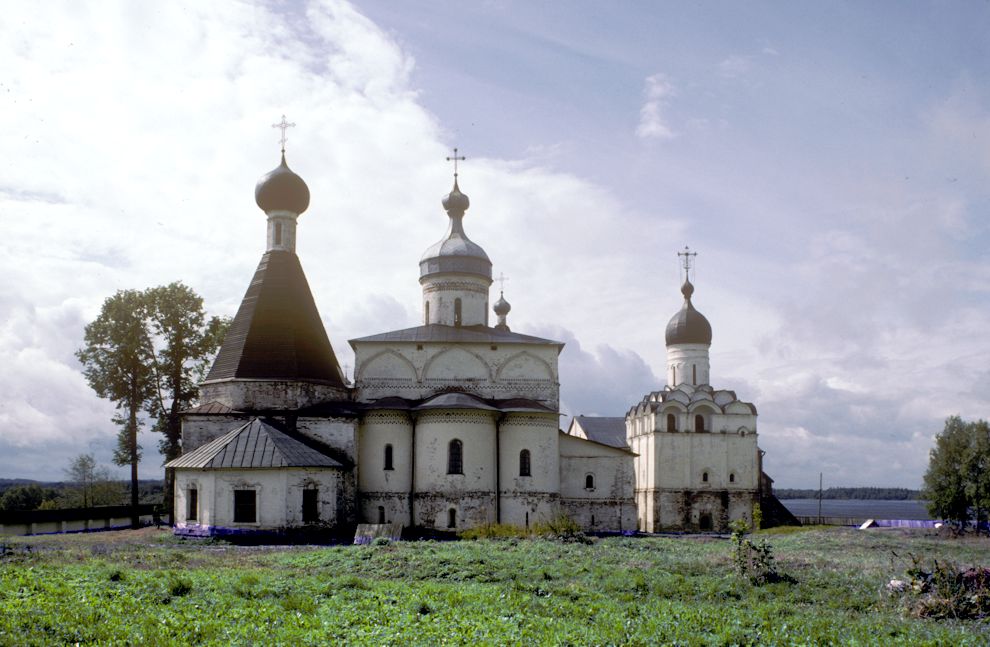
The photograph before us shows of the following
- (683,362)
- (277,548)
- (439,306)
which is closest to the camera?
(277,548)

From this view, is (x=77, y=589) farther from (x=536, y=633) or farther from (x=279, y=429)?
(x=279, y=429)

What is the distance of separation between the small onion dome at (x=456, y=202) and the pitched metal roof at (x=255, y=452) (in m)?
11.4

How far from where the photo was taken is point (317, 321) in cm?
2877

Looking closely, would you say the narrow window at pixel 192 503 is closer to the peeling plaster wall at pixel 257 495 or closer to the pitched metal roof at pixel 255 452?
the peeling plaster wall at pixel 257 495

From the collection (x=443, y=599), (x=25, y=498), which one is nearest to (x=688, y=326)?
(x=443, y=599)

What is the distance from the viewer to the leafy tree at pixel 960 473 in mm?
33281

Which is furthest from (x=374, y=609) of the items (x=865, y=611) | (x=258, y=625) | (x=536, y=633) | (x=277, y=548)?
(x=277, y=548)

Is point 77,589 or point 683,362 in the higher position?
point 683,362

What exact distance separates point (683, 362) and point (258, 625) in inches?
1194

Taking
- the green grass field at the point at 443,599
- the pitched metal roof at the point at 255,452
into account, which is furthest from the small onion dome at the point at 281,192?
the green grass field at the point at 443,599

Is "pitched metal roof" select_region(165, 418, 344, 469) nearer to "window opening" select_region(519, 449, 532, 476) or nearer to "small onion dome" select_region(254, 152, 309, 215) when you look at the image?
"window opening" select_region(519, 449, 532, 476)

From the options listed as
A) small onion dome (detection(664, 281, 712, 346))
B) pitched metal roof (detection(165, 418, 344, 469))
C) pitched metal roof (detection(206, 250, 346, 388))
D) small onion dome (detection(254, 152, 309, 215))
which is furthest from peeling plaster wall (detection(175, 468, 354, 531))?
small onion dome (detection(664, 281, 712, 346))

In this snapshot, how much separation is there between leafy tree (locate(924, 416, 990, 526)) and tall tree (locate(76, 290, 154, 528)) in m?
28.4

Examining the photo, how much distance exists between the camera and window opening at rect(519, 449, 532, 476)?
Answer: 27.8 m
